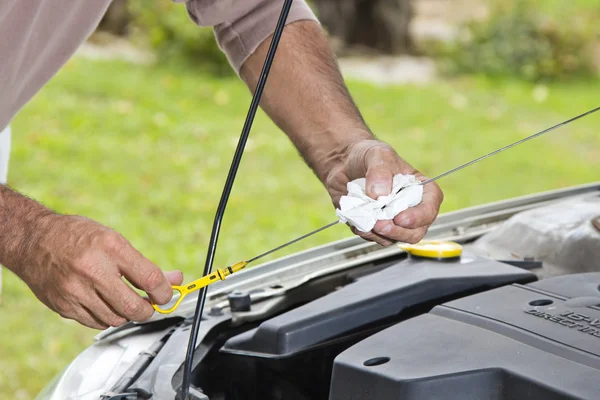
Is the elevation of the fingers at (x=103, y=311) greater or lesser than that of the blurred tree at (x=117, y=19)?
lesser

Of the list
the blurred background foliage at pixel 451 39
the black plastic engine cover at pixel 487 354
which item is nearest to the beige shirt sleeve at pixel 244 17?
the black plastic engine cover at pixel 487 354

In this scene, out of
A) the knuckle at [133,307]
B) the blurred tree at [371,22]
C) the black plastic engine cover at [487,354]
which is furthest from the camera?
the blurred tree at [371,22]

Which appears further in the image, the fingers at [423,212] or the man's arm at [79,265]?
the fingers at [423,212]

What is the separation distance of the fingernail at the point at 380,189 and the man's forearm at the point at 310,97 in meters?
0.29

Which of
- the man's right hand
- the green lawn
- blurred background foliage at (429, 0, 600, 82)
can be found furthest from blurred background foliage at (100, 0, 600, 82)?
the man's right hand

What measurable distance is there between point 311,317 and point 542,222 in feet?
1.77

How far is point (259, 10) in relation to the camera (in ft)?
5.51

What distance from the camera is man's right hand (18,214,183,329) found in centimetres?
110

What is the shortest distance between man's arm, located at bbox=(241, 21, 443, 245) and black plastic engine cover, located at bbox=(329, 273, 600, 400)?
18 centimetres

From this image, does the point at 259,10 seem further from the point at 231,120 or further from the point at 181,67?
the point at 181,67

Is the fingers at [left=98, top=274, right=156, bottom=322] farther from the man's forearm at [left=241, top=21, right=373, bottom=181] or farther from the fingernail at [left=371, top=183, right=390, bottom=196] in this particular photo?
the man's forearm at [left=241, top=21, right=373, bottom=181]

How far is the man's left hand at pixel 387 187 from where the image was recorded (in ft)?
4.00

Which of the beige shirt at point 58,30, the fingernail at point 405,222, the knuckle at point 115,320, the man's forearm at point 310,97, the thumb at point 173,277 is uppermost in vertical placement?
the beige shirt at point 58,30

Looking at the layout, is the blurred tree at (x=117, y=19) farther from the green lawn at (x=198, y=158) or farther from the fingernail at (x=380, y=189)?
the fingernail at (x=380, y=189)
